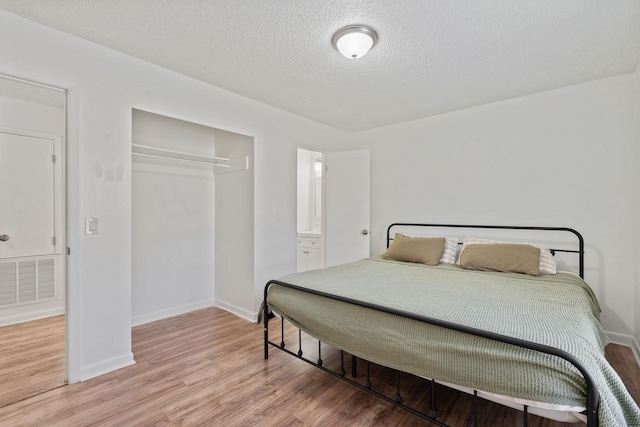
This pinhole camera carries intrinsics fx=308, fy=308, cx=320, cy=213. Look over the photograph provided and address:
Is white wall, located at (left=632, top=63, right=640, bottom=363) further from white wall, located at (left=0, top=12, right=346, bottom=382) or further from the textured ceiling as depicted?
white wall, located at (left=0, top=12, right=346, bottom=382)

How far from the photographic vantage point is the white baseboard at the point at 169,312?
3.28 m

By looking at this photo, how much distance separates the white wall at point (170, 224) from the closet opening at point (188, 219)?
0.01 m

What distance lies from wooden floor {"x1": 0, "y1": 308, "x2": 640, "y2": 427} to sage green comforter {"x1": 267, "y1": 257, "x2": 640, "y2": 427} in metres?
0.41

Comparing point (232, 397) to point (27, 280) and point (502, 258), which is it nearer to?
point (502, 258)

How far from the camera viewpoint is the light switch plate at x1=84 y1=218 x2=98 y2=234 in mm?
2246

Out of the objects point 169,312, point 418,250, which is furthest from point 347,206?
point 169,312

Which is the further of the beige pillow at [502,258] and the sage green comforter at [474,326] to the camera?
the beige pillow at [502,258]

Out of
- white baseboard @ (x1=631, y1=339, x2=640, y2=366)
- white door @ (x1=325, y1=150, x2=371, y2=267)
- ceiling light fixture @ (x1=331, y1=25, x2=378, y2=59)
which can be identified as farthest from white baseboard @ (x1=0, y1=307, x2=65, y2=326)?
white baseboard @ (x1=631, y1=339, x2=640, y2=366)

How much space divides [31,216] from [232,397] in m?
3.19

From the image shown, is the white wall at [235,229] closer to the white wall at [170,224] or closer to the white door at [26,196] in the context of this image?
the white wall at [170,224]

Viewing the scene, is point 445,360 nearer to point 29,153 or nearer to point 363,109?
point 363,109

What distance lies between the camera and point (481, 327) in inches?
58.4

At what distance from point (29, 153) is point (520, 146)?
5320 millimetres

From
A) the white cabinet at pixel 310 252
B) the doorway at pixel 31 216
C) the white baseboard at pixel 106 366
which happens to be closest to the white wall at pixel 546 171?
the white cabinet at pixel 310 252
